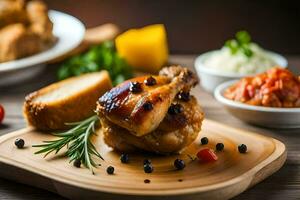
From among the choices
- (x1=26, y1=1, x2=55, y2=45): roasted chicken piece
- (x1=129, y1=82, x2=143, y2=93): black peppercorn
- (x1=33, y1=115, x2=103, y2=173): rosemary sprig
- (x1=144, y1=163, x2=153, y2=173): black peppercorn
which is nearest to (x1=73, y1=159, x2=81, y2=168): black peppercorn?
(x1=33, y1=115, x2=103, y2=173): rosemary sprig

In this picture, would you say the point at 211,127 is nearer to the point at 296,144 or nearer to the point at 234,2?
the point at 296,144

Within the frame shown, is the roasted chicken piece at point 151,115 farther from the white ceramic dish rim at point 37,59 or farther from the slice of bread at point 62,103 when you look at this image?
the white ceramic dish rim at point 37,59

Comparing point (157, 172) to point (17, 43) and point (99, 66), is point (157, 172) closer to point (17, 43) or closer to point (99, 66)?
point (99, 66)

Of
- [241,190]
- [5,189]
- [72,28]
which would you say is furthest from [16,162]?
[72,28]

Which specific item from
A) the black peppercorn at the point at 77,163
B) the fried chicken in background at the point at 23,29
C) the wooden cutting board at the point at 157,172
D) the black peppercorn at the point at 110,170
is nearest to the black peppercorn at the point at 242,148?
the wooden cutting board at the point at 157,172

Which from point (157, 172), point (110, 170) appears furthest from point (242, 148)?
point (110, 170)
